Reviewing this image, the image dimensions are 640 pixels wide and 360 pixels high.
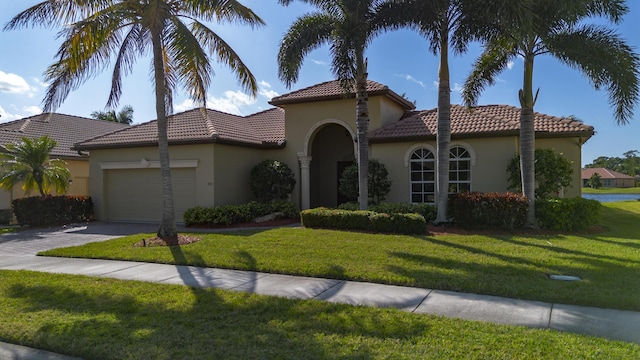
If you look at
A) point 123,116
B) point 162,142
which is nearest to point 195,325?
point 162,142

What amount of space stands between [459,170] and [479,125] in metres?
1.91

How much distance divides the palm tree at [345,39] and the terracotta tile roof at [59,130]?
523 inches

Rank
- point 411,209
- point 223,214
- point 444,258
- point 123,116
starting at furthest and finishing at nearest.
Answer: point 123,116
point 223,214
point 411,209
point 444,258

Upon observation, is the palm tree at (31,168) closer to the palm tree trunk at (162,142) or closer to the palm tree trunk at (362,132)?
the palm tree trunk at (162,142)

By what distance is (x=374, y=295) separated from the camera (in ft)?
20.9

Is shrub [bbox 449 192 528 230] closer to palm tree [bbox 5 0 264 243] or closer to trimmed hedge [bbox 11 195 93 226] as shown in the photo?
palm tree [bbox 5 0 264 243]

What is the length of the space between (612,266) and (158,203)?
16073 millimetres

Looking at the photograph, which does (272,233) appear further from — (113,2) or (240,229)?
(113,2)

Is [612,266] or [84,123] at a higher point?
[84,123]

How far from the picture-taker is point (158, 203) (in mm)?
17734

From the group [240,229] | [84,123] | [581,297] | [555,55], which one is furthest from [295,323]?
[84,123]

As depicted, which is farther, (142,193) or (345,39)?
(142,193)

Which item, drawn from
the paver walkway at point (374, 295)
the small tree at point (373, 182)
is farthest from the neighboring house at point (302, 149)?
the paver walkway at point (374, 295)

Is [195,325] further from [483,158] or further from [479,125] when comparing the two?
[479,125]
